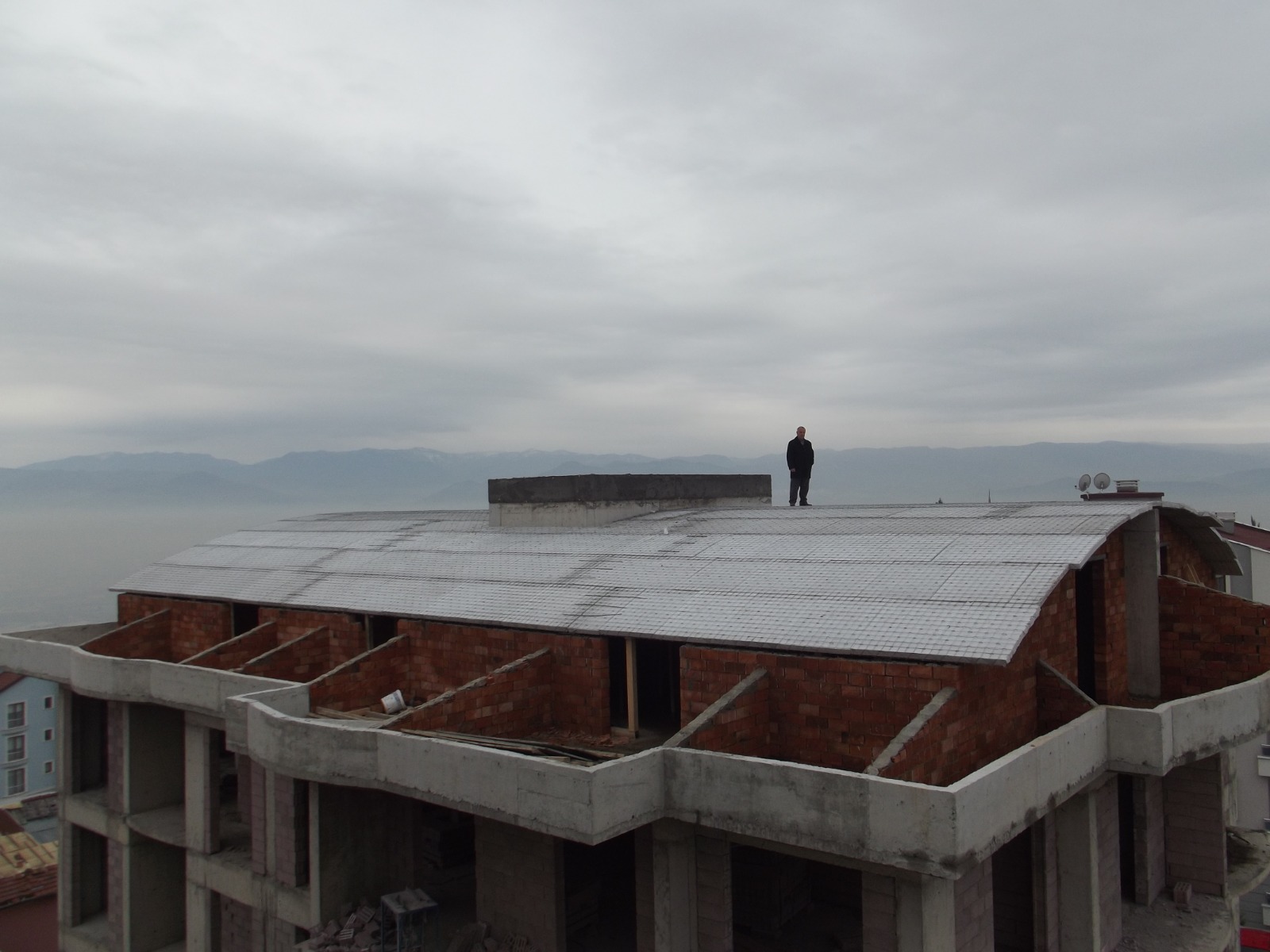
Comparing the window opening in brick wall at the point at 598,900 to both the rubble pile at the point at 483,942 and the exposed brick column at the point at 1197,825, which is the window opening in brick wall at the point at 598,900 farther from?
the exposed brick column at the point at 1197,825

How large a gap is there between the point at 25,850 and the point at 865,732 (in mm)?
42369

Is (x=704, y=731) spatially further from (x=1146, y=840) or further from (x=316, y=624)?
(x=316, y=624)

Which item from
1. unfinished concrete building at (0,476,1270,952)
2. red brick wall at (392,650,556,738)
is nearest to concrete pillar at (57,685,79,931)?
unfinished concrete building at (0,476,1270,952)

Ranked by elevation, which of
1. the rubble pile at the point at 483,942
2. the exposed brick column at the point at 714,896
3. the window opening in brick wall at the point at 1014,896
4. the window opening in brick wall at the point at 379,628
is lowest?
the rubble pile at the point at 483,942

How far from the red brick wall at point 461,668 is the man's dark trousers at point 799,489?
11381mm

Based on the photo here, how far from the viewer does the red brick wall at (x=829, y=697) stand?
11859mm

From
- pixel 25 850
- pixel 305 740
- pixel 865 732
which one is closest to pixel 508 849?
pixel 305 740

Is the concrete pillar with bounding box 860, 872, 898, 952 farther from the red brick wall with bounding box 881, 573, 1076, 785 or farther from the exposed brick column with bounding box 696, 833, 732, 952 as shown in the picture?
the exposed brick column with bounding box 696, 833, 732, 952

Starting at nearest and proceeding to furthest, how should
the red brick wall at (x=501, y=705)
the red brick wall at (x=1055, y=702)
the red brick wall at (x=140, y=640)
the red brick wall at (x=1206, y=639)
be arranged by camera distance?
the red brick wall at (x=1055, y=702)
the red brick wall at (x=501, y=705)
the red brick wall at (x=1206, y=639)
the red brick wall at (x=140, y=640)

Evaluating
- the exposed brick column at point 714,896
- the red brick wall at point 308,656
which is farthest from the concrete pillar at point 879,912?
the red brick wall at point 308,656

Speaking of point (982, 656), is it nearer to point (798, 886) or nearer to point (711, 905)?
point (711, 905)

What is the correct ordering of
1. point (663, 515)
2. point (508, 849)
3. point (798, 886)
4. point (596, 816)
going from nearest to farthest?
1. point (596, 816)
2. point (508, 849)
3. point (798, 886)
4. point (663, 515)

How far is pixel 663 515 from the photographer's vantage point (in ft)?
78.3

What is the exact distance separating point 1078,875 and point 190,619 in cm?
2194
